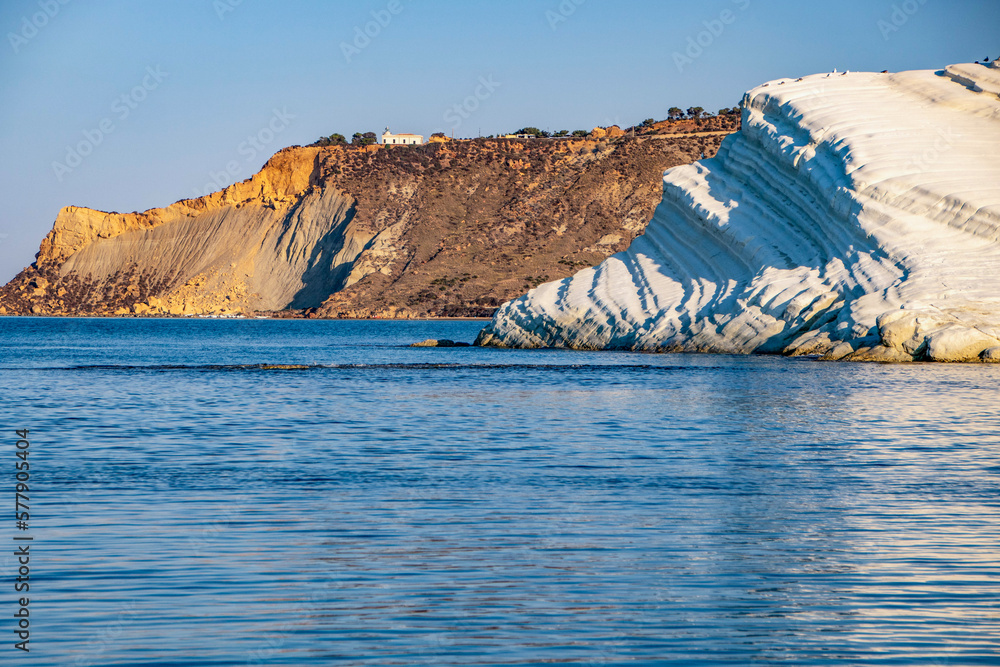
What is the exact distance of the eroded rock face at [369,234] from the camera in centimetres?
12219

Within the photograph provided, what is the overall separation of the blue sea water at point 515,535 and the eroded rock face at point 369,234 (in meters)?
97.5

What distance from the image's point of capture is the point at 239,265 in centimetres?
13950

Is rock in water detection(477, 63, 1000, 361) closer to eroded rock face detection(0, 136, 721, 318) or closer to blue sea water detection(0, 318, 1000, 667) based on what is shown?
blue sea water detection(0, 318, 1000, 667)

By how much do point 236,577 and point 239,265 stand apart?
134964mm

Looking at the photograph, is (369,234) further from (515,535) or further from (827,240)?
(515,535)

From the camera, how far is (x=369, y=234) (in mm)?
131750

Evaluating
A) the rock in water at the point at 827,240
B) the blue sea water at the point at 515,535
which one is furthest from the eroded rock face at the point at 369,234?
the blue sea water at the point at 515,535

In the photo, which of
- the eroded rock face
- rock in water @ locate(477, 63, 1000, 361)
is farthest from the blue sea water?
the eroded rock face

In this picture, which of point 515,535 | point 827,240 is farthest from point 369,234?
point 515,535

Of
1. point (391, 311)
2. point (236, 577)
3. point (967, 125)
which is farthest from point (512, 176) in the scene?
point (236, 577)

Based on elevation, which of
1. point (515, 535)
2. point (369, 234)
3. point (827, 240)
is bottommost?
point (515, 535)

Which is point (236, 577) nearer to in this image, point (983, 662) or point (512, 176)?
point (983, 662)

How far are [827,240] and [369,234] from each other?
95.8m

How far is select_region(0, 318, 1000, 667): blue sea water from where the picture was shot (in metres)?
6.94
